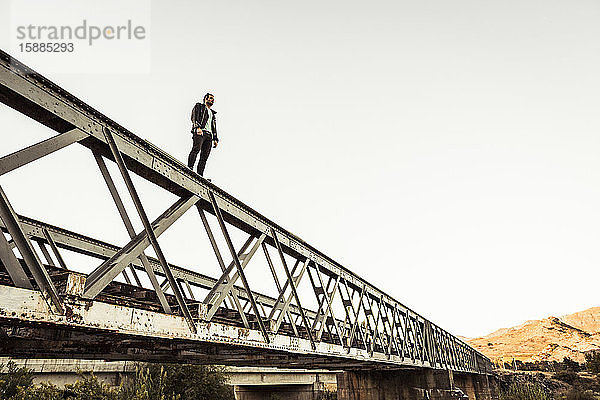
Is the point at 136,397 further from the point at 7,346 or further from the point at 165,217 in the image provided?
the point at 165,217

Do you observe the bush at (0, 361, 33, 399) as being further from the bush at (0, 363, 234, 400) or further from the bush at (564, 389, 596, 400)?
the bush at (564, 389, 596, 400)

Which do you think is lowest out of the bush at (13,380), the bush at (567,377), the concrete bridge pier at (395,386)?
the bush at (567,377)

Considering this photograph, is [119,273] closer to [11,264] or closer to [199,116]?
[11,264]

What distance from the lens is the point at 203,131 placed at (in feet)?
27.6

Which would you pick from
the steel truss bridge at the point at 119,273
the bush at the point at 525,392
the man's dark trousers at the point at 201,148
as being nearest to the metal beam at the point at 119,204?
the steel truss bridge at the point at 119,273

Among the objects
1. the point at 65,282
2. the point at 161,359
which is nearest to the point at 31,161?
the point at 65,282

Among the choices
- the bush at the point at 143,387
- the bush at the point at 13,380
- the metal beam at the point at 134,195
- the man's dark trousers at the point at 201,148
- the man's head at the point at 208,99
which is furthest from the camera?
the bush at the point at 143,387

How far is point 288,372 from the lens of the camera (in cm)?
3556

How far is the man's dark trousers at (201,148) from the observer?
26.3 ft

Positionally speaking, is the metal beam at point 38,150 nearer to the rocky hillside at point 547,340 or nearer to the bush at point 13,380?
the bush at point 13,380

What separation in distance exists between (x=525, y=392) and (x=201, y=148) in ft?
132

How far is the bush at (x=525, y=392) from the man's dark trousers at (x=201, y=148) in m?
35.9

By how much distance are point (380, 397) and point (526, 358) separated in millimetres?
68301

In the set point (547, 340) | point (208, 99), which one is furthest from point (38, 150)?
point (547, 340)
